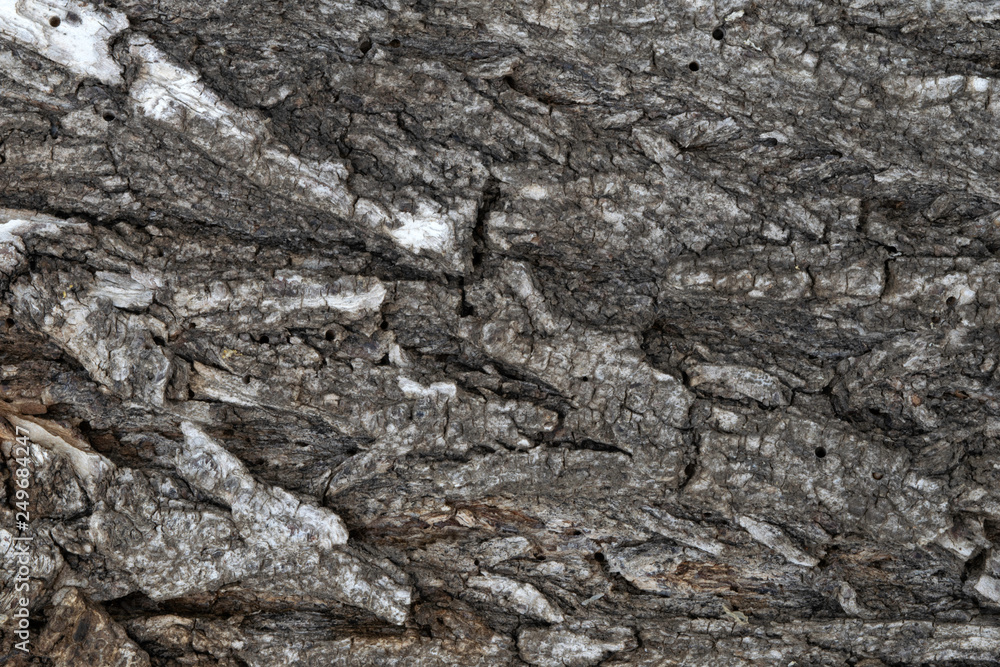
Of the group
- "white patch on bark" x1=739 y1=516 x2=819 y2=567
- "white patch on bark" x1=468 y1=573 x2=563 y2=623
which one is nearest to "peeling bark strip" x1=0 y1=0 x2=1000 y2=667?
"white patch on bark" x1=739 y1=516 x2=819 y2=567

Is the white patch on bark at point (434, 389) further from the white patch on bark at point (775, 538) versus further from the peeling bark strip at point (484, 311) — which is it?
the white patch on bark at point (775, 538)

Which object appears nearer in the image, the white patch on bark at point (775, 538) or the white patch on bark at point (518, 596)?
the white patch on bark at point (775, 538)

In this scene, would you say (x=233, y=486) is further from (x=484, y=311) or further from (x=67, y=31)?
(x=67, y=31)

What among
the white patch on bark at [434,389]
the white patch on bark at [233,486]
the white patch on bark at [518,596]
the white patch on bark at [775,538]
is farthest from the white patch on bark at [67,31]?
the white patch on bark at [775,538]

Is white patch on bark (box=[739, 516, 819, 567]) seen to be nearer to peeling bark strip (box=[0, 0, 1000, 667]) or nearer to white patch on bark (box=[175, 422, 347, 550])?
peeling bark strip (box=[0, 0, 1000, 667])

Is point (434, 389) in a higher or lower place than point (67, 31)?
lower

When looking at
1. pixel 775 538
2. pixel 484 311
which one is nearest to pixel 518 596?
pixel 775 538

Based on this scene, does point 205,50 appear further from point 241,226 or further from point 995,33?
point 995,33

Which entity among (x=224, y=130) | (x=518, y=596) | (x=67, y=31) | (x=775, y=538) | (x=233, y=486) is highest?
(x=67, y=31)
